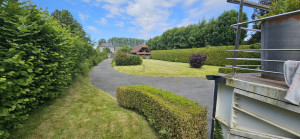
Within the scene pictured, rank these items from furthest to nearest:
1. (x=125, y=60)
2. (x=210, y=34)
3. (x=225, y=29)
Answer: (x=210, y=34)
(x=225, y=29)
(x=125, y=60)

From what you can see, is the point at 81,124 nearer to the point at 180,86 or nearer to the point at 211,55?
the point at 180,86

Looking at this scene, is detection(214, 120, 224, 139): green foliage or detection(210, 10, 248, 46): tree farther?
detection(210, 10, 248, 46): tree

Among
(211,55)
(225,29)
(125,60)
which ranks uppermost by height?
(225,29)

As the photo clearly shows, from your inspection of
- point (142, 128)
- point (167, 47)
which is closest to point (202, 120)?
point (142, 128)

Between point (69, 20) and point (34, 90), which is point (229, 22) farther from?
point (69, 20)

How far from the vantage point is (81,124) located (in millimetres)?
3555

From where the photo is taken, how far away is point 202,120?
287 cm

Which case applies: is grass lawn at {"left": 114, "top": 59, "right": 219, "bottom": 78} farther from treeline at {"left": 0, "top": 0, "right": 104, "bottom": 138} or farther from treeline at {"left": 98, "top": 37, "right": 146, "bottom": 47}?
treeline at {"left": 98, "top": 37, "right": 146, "bottom": 47}

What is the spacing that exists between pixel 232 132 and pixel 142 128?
2280 millimetres

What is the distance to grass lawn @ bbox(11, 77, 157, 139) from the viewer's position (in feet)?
10.2

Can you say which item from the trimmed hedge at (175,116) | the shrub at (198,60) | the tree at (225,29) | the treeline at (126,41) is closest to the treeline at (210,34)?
the tree at (225,29)

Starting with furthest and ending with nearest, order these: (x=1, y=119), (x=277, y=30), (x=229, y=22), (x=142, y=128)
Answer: (x=229, y=22) → (x=142, y=128) → (x=1, y=119) → (x=277, y=30)

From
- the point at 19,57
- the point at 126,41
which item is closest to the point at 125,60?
the point at 19,57

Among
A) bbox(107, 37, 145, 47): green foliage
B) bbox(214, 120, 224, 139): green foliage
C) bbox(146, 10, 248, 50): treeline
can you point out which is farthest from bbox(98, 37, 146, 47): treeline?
bbox(214, 120, 224, 139): green foliage
